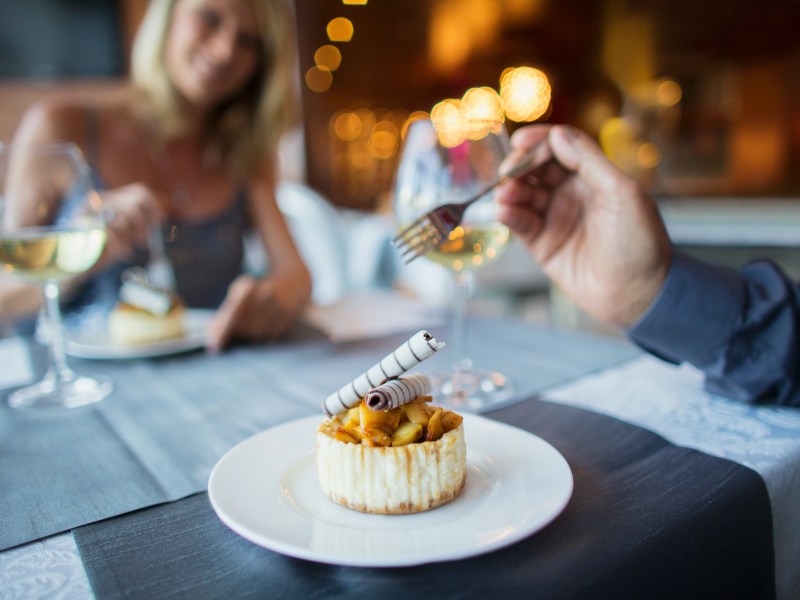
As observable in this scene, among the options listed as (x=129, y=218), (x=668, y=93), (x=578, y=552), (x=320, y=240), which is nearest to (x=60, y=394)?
(x=129, y=218)

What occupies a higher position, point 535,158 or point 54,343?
point 535,158

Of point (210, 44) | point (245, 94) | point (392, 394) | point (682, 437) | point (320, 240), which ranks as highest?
point (210, 44)

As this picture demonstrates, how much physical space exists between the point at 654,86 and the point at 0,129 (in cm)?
404

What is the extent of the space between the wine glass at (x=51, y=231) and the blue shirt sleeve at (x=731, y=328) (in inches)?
27.3

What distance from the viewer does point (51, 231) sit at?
2.61 feet

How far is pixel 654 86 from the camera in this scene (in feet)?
12.6

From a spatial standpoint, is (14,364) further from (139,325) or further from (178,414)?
(178,414)

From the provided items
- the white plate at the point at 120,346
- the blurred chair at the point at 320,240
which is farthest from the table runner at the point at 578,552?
the blurred chair at the point at 320,240

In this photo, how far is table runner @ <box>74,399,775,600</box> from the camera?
0.37m

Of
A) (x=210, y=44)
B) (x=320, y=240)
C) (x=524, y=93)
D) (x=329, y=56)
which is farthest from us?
(x=524, y=93)

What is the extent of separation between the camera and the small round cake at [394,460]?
0.43m

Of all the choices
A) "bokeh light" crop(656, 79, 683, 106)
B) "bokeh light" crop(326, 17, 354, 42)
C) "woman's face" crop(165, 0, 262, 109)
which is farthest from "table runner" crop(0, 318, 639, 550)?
"bokeh light" crop(326, 17, 354, 42)

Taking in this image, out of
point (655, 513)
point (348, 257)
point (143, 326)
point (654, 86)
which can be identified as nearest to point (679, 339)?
point (655, 513)

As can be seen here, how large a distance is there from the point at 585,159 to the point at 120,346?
0.73 metres
